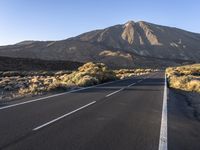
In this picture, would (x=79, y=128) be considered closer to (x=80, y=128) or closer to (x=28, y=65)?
(x=80, y=128)

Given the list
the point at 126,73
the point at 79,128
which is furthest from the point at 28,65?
the point at 79,128

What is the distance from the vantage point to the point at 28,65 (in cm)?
8681

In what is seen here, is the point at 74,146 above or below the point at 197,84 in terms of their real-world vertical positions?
above

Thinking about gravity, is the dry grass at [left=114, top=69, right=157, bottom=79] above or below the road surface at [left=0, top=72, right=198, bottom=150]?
below

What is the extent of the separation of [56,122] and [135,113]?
145 inches

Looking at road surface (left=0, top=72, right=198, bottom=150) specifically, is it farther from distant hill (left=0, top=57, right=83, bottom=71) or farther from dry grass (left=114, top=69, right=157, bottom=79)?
distant hill (left=0, top=57, right=83, bottom=71)

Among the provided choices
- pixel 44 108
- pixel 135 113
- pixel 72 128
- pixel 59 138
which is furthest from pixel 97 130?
pixel 44 108

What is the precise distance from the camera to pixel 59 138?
8.14m

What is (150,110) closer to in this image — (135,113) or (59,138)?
(135,113)

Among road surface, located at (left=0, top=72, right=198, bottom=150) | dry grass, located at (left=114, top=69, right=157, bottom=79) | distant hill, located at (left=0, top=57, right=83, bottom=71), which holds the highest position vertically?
road surface, located at (left=0, top=72, right=198, bottom=150)

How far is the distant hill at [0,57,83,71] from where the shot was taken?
265ft

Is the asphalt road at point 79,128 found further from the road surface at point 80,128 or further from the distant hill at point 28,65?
the distant hill at point 28,65

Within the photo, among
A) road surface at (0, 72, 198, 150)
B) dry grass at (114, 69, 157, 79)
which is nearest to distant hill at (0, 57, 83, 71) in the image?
dry grass at (114, 69, 157, 79)

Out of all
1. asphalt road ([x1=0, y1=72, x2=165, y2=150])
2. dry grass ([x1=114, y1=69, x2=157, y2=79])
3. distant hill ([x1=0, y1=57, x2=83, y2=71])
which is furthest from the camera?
distant hill ([x1=0, y1=57, x2=83, y2=71])
